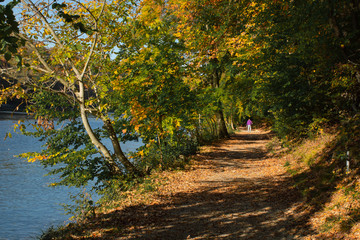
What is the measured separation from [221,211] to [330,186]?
265cm

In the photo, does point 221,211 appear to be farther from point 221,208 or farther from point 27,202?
point 27,202

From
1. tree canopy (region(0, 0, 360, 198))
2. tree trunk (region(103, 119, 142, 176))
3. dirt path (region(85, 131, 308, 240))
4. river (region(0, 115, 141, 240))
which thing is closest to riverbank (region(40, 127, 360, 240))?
dirt path (region(85, 131, 308, 240))

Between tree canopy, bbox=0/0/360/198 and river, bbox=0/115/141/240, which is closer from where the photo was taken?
tree canopy, bbox=0/0/360/198

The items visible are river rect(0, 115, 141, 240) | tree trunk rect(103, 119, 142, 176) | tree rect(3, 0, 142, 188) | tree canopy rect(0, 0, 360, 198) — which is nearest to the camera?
tree canopy rect(0, 0, 360, 198)

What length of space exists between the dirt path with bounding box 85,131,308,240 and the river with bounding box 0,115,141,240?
378 cm

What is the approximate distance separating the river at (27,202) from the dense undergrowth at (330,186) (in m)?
7.48

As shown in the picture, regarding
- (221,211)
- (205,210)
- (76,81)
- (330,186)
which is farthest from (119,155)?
(330,186)

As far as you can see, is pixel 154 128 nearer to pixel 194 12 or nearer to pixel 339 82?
pixel 194 12

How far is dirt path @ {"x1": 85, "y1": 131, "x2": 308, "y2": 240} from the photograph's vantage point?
6.04 meters

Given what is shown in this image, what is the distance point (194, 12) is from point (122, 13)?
352cm

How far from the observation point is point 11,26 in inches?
114

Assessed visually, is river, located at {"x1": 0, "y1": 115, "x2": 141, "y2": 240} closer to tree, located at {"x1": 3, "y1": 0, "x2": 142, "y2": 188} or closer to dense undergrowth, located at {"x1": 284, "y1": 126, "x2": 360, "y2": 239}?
tree, located at {"x1": 3, "y1": 0, "x2": 142, "y2": 188}

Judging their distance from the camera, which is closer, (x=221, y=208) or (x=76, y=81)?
(x=221, y=208)

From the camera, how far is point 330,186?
6.55m
